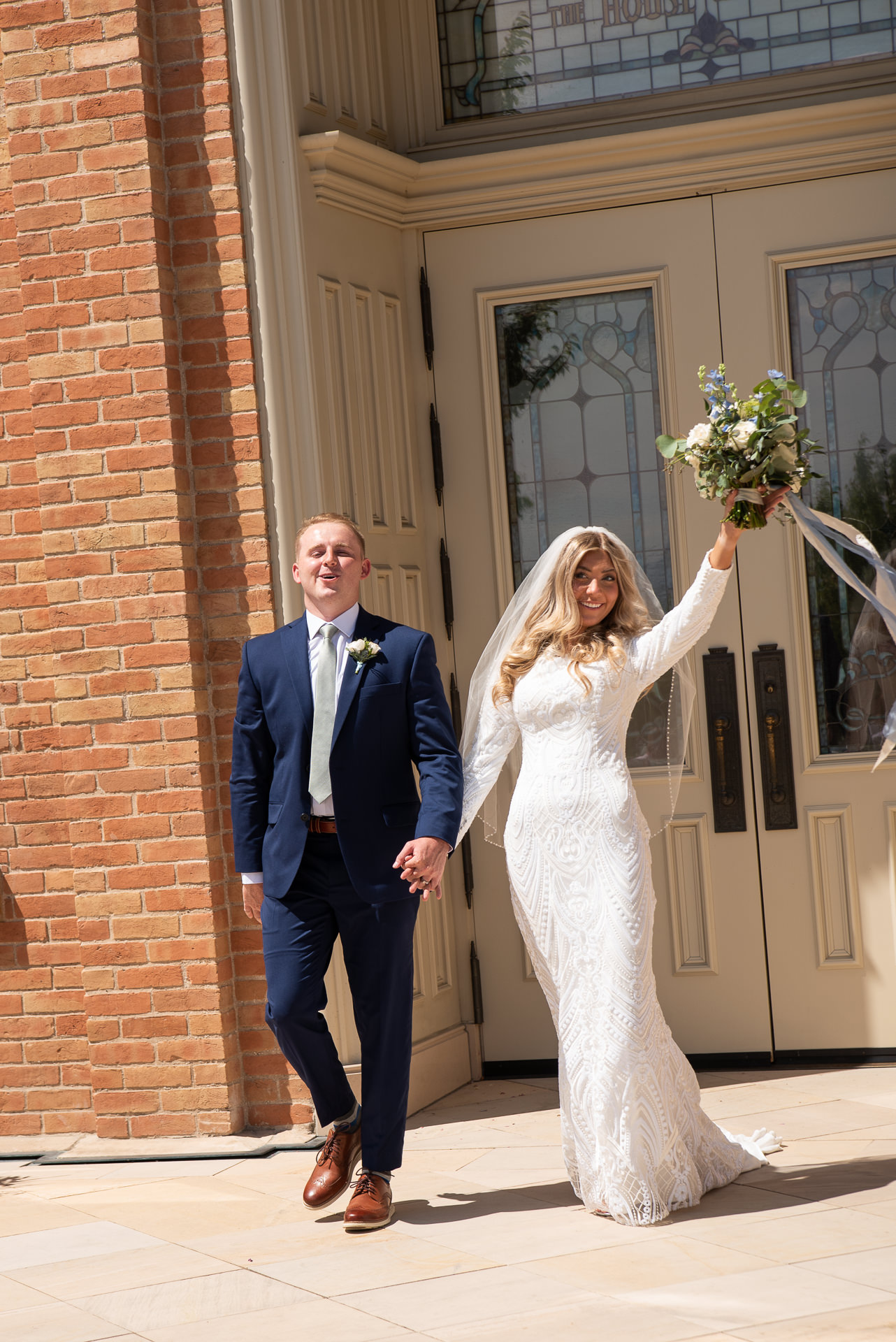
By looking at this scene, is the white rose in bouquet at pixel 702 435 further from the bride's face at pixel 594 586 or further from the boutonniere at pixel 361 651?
the boutonniere at pixel 361 651

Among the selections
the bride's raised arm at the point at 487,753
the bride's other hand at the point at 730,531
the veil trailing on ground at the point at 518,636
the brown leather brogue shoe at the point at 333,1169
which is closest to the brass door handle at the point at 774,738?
the veil trailing on ground at the point at 518,636

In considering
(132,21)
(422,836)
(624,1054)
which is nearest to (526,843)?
(422,836)

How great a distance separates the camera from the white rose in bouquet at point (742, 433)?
3.98 meters

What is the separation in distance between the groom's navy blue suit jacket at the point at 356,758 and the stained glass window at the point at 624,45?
2649mm

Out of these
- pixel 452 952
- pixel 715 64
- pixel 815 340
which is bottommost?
pixel 452 952

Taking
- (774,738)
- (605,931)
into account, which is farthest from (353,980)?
(774,738)

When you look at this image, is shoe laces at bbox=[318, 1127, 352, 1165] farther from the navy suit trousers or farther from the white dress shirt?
the white dress shirt

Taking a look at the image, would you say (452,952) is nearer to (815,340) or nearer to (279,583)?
(279,583)

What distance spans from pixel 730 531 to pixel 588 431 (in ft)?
6.09

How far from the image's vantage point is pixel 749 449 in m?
4.00

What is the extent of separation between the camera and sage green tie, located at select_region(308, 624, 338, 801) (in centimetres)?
420

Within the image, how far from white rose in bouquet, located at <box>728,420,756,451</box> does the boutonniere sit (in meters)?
1.16

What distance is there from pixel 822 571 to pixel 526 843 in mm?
2035

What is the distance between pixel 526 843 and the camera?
14.0 ft
